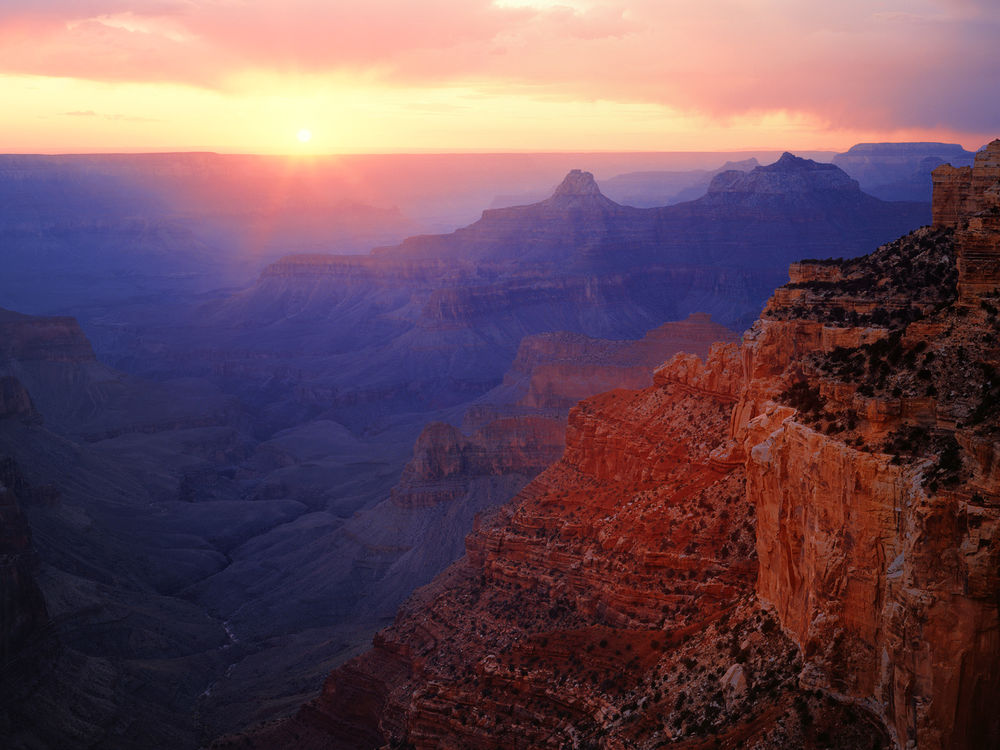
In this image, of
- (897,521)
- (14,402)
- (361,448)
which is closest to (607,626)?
(897,521)

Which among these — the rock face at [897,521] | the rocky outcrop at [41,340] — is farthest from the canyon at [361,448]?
the rock face at [897,521]

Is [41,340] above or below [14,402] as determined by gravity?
above

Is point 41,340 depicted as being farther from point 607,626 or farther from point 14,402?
point 607,626

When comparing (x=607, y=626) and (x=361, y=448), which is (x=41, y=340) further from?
(x=607, y=626)

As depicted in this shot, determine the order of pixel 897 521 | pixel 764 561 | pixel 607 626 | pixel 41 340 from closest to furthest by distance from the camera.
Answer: pixel 897 521, pixel 764 561, pixel 607 626, pixel 41 340

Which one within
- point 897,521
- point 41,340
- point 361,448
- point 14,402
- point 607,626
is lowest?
point 361,448

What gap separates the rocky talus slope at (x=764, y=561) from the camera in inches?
588

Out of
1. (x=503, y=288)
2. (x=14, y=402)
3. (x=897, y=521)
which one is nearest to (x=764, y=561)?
(x=897, y=521)

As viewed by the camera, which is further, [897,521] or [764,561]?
[764,561]

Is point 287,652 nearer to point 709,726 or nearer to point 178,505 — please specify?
point 178,505

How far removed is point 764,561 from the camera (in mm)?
21859

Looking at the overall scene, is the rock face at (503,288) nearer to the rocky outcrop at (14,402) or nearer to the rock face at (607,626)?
the rocky outcrop at (14,402)

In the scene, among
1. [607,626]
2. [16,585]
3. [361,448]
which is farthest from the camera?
[361,448]

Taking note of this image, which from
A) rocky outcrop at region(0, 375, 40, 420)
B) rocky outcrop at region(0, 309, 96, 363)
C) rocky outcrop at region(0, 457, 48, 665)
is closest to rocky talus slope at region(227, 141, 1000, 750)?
rocky outcrop at region(0, 457, 48, 665)
